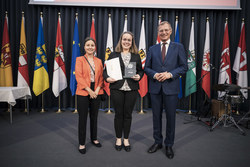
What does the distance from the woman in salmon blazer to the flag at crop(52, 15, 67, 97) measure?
247cm

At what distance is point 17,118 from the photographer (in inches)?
142

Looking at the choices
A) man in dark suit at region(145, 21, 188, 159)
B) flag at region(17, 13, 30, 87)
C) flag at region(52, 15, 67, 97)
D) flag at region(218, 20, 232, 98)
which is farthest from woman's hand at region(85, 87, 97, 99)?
flag at region(218, 20, 232, 98)

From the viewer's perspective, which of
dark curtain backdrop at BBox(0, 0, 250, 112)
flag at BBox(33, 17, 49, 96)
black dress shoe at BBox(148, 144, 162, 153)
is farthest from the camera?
dark curtain backdrop at BBox(0, 0, 250, 112)

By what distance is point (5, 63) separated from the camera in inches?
163

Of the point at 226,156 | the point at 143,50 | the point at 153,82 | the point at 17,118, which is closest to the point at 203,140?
the point at 226,156

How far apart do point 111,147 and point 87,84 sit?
0.98 meters

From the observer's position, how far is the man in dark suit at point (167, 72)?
6.02 ft

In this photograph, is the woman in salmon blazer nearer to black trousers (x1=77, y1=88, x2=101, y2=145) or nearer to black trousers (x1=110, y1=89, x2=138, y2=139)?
black trousers (x1=77, y1=88, x2=101, y2=145)

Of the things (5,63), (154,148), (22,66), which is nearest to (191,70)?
(154,148)

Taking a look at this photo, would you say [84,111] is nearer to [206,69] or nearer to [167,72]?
[167,72]

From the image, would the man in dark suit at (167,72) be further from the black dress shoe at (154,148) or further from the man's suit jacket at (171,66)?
the black dress shoe at (154,148)

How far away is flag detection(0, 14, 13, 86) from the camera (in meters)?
4.13

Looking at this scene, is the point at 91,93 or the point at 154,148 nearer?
the point at 91,93

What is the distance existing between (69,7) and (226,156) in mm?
5057
